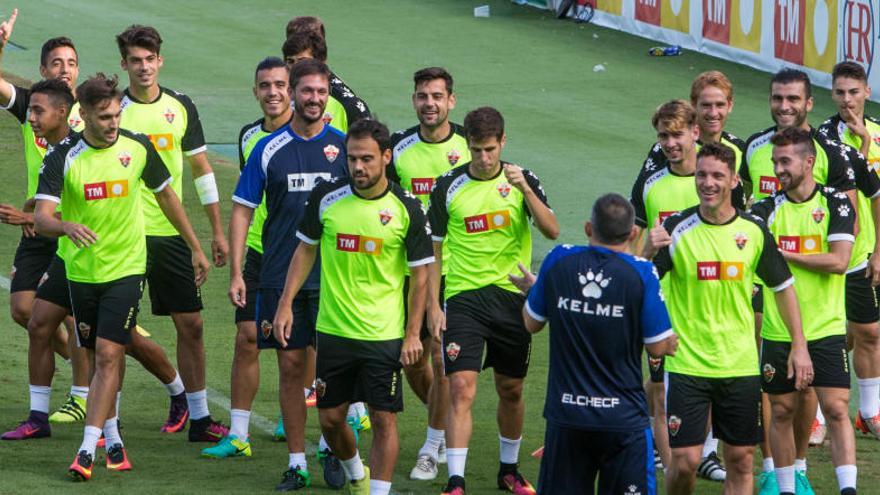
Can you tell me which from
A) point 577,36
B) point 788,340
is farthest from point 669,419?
point 577,36

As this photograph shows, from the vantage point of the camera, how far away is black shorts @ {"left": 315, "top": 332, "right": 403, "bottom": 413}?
31.2ft

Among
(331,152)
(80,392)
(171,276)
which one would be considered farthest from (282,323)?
(80,392)

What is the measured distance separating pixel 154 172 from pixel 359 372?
6.72ft

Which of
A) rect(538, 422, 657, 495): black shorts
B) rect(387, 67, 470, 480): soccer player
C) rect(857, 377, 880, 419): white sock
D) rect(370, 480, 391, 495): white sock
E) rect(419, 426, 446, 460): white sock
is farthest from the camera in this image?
rect(857, 377, 880, 419): white sock

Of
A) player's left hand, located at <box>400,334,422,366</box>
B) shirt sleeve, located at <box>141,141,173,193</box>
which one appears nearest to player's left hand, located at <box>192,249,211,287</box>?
shirt sleeve, located at <box>141,141,173,193</box>

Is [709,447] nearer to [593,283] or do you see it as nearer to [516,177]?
[516,177]

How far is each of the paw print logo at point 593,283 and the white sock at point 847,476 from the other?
2626 mm

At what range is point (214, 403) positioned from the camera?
12227mm

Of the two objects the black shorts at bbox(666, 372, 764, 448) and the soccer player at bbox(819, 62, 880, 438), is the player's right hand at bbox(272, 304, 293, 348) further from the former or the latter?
the soccer player at bbox(819, 62, 880, 438)

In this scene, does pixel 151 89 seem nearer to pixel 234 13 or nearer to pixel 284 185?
pixel 284 185

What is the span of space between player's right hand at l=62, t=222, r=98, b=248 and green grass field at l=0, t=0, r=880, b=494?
4.81 ft

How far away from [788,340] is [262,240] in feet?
11.2

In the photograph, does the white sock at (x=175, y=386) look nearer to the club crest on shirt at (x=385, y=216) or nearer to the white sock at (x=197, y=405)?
the white sock at (x=197, y=405)

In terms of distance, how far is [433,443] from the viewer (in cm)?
1070
